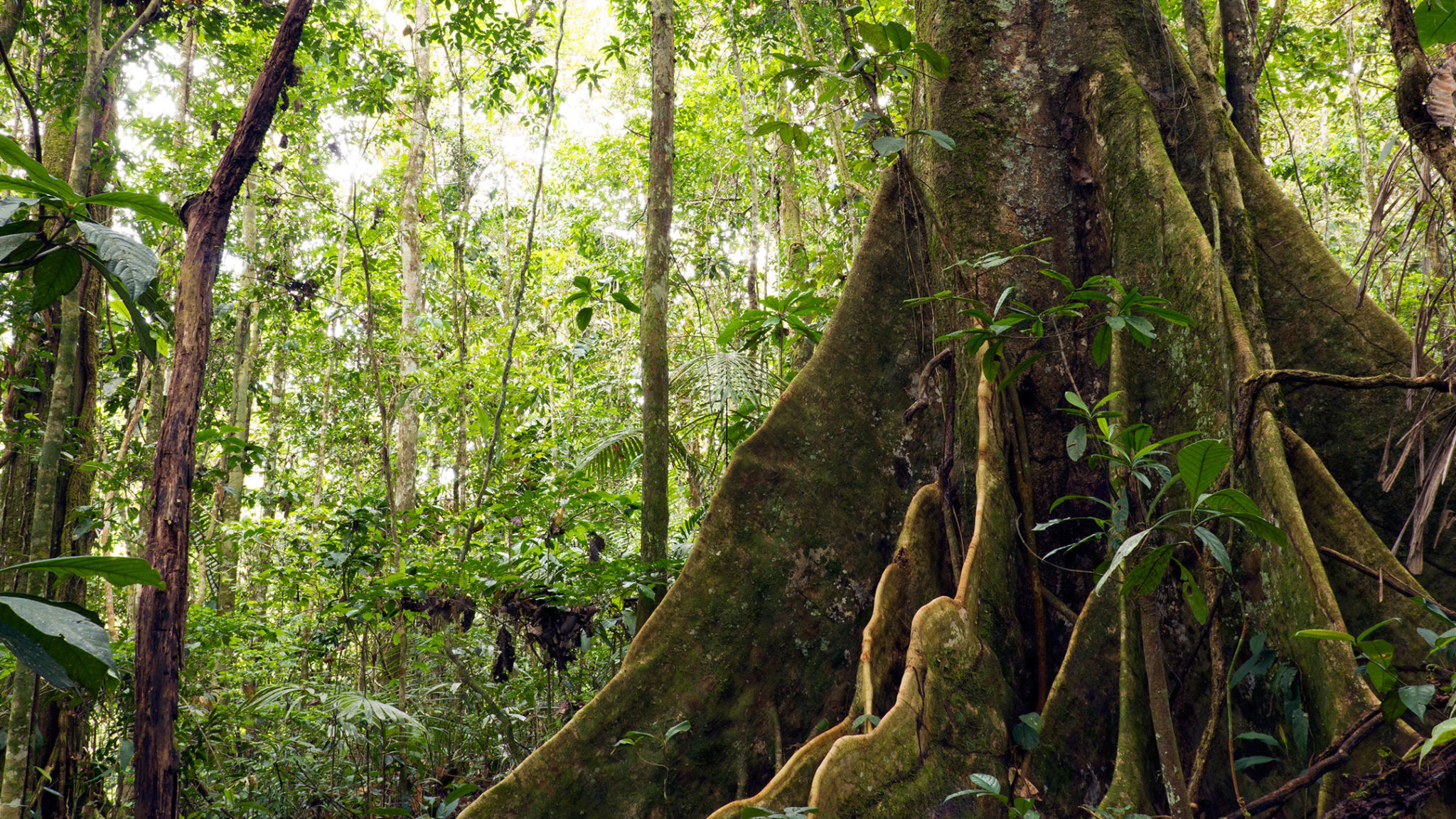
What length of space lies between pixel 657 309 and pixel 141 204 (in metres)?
2.62

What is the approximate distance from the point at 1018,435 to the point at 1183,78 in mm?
1574

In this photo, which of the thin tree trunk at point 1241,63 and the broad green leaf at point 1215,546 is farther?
the thin tree trunk at point 1241,63

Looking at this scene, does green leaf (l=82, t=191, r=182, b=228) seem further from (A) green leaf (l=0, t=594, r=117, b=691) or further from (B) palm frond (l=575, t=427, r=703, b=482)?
(B) palm frond (l=575, t=427, r=703, b=482)

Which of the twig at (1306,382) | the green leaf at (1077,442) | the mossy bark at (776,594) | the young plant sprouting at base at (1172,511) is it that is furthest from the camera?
the mossy bark at (776,594)

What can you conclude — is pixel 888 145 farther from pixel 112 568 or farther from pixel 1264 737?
pixel 112 568

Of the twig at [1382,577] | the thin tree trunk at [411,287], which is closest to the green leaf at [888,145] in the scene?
the twig at [1382,577]

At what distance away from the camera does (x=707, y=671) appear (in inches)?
108

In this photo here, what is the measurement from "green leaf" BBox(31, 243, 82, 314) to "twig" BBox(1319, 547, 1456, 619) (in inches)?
100

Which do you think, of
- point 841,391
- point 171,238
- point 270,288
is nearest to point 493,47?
point 270,288

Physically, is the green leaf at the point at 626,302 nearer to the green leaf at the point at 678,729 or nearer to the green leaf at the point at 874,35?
the green leaf at the point at 874,35

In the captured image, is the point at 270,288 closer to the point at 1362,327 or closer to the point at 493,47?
the point at 493,47

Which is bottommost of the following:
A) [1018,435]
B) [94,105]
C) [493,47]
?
[1018,435]

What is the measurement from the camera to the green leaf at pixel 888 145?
242 centimetres

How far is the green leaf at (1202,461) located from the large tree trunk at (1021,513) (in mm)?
401
